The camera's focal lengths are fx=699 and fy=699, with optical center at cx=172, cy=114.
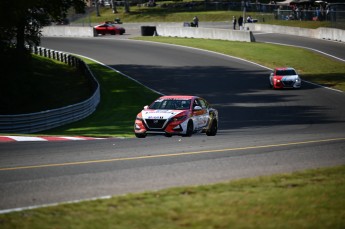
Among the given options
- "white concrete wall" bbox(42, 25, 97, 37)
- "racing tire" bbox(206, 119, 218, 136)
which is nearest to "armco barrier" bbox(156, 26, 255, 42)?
"white concrete wall" bbox(42, 25, 97, 37)

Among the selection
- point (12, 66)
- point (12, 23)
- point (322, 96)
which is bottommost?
point (322, 96)

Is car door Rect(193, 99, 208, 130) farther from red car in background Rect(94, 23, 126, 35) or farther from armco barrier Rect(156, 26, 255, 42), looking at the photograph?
red car in background Rect(94, 23, 126, 35)

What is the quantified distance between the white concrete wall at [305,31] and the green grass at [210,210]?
5596 cm

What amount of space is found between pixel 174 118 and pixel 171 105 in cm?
116

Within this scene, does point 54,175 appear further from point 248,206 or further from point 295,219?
point 295,219

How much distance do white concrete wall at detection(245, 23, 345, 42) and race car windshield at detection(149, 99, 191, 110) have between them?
148 feet

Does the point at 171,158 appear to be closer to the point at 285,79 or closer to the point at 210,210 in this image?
the point at 210,210

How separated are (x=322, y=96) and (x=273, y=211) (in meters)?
31.2

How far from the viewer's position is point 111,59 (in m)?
57.9

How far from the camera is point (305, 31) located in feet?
239

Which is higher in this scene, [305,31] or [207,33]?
[207,33]

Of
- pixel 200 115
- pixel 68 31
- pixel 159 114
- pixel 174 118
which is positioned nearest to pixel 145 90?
pixel 200 115

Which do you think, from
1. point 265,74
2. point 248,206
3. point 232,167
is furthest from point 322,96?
point 248,206

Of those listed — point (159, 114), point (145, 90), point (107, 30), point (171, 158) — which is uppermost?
point (171, 158)
